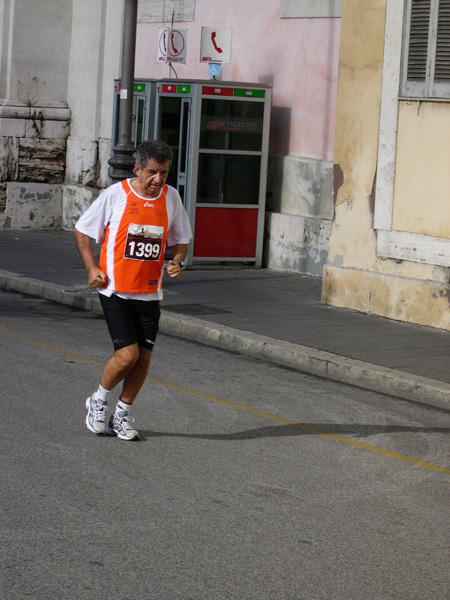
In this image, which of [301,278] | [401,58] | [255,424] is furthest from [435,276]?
[255,424]

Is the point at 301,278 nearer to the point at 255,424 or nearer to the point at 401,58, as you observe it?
the point at 401,58

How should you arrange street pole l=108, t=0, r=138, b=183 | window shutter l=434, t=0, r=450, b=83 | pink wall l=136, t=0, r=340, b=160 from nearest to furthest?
window shutter l=434, t=0, r=450, b=83
street pole l=108, t=0, r=138, b=183
pink wall l=136, t=0, r=340, b=160

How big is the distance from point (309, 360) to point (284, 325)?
5.17 ft

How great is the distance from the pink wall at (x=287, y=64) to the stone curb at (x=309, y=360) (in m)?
4.57

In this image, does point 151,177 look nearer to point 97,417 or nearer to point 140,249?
point 140,249

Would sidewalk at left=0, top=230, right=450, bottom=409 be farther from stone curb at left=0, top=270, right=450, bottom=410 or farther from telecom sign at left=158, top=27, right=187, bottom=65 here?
telecom sign at left=158, top=27, right=187, bottom=65

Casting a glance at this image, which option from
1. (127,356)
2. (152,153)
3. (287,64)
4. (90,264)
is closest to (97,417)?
(127,356)

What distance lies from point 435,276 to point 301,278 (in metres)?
3.66

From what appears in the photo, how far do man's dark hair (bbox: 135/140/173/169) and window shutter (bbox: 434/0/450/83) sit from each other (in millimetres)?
5672

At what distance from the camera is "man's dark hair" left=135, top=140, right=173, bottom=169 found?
6504mm

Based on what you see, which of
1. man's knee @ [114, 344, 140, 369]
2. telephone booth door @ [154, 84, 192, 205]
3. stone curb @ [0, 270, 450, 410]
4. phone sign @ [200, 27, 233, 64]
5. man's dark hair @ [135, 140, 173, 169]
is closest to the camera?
man's dark hair @ [135, 140, 173, 169]

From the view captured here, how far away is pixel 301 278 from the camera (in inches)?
587

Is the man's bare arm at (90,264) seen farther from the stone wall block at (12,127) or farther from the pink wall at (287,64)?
the stone wall block at (12,127)

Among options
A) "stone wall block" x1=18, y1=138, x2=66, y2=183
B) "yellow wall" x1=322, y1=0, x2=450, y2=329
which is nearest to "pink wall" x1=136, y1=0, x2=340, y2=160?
"yellow wall" x1=322, y1=0, x2=450, y2=329
